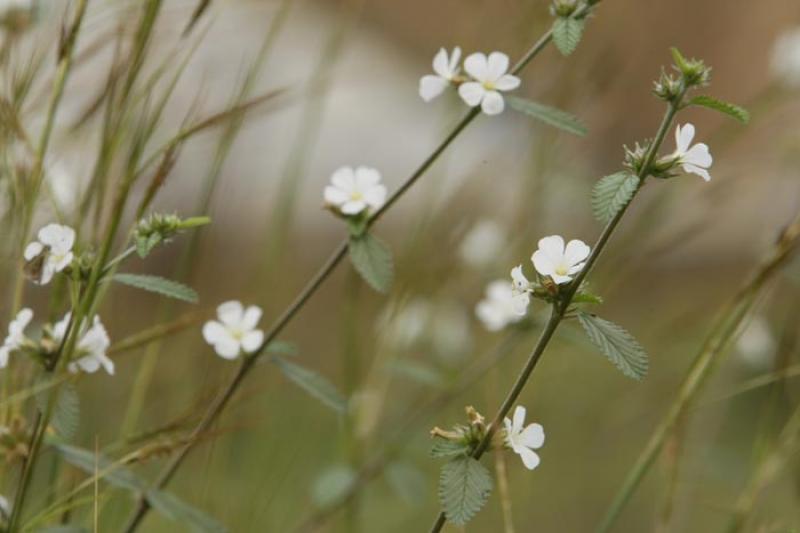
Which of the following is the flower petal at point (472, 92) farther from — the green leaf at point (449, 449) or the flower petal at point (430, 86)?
the green leaf at point (449, 449)

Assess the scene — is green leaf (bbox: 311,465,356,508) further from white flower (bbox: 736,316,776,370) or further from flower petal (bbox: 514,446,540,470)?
white flower (bbox: 736,316,776,370)

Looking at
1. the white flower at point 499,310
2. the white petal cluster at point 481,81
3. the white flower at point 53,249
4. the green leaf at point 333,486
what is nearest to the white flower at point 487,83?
the white petal cluster at point 481,81

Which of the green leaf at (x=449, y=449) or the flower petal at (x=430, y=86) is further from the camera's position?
the flower petal at (x=430, y=86)

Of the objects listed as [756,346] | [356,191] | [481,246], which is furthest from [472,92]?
[756,346]

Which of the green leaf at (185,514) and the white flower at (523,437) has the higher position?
the white flower at (523,437)

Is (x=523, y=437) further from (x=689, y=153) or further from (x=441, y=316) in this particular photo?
(x=441, y=316)

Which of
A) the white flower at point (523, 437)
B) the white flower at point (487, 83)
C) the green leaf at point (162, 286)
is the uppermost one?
the white flower at point (487, 83)

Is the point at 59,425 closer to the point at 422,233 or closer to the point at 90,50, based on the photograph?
the point at 90,50
